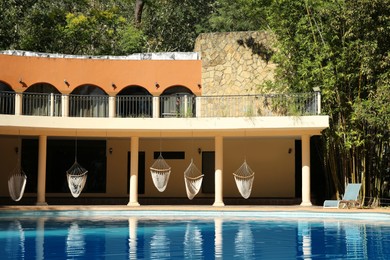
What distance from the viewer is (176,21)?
35.5 metres

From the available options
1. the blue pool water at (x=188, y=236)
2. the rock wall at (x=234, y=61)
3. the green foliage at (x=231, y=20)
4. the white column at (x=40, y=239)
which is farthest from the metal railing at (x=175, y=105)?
the green foliage at (x=231, y=20)

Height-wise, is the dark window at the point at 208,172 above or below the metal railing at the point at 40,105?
below

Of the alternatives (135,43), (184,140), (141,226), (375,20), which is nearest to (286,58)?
(375,20)

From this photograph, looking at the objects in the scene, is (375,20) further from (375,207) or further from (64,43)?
(64,43)

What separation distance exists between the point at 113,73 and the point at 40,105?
2.74 metres

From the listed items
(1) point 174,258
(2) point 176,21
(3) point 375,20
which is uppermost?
(2) point 176,21

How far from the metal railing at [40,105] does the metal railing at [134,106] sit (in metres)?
2.08

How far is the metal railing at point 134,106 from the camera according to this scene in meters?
22.6

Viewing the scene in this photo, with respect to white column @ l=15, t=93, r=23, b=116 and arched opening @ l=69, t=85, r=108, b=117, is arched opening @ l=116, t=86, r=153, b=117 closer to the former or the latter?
arched opening @ l=69, t=85, r=108, b=117

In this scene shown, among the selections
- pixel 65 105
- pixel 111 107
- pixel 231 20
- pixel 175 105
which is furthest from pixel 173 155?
pixel 231 20

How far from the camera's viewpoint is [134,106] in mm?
22938

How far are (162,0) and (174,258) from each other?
2756cm

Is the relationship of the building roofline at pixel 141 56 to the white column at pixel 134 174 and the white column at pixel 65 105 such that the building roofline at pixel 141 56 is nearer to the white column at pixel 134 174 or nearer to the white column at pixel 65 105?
the white column at pixel 65 105

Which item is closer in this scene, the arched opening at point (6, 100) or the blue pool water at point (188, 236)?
the blue pool water at point (188, 236)
